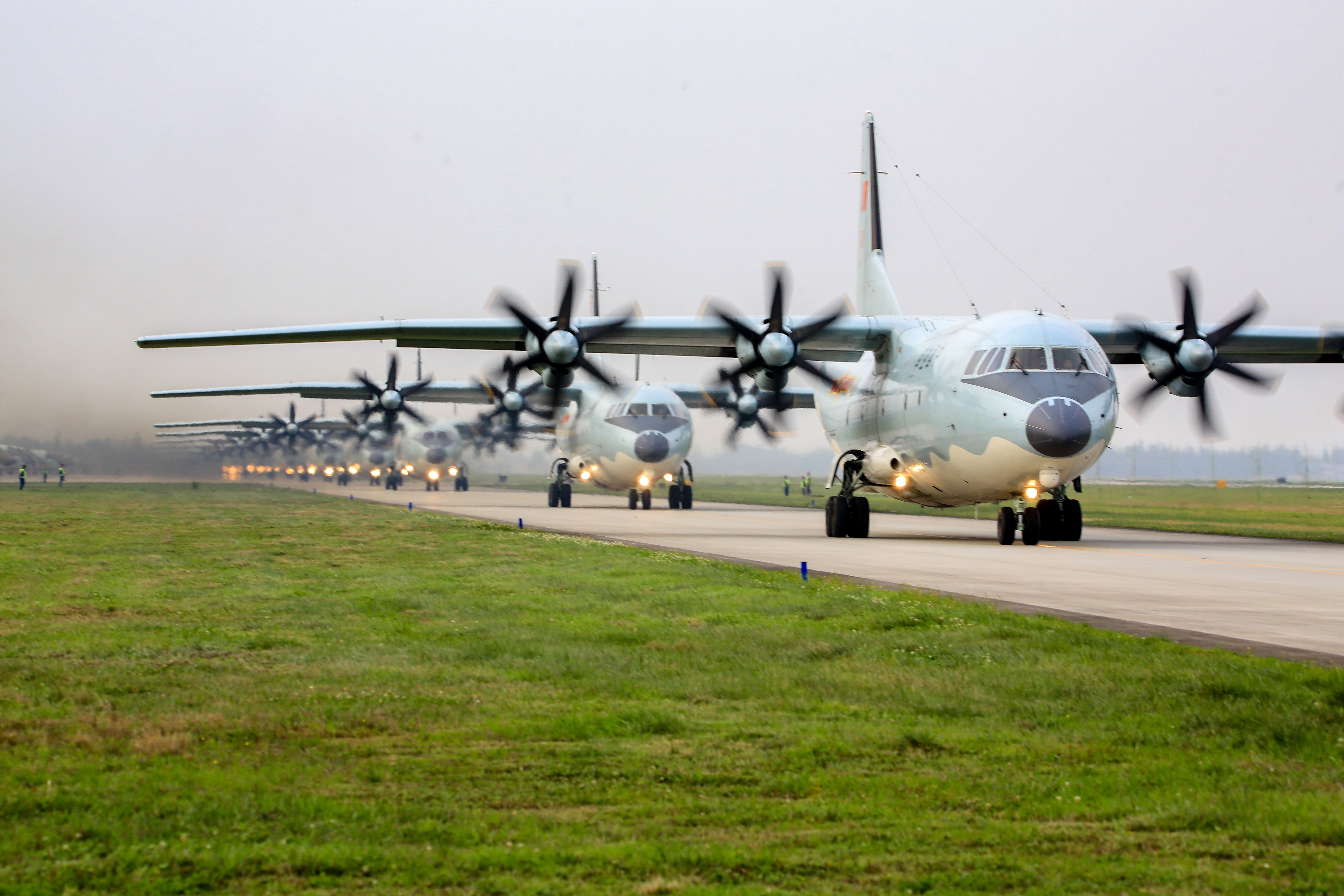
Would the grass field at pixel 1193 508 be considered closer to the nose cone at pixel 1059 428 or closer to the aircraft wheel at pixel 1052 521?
the aircraft wheel at pixel 1052 521

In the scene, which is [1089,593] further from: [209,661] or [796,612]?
[209,661]

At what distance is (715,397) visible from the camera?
4441cm

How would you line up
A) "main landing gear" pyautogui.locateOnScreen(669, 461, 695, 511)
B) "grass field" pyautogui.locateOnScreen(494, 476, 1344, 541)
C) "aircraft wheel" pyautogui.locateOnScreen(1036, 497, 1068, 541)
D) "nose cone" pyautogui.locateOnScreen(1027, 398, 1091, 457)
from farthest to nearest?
"main landing gear" pyautogui.locateOnScreen(669, 461, 695, 511), "grass field" pyautogui.locateOnScreen(494, 476, 1344, 541), "aircraft wheel" pyautogui.locateOnScreen(1036, 497, 1068, 541), "nose cone" pyautogui.locateOnScreen(1027, 398, 1091, 457)

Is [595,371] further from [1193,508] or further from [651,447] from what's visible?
[1193,508]

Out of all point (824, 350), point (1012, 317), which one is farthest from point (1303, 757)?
point (824, 350)

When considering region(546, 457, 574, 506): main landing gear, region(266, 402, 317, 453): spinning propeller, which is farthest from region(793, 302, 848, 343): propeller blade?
region(266, 402, 317, 453): spinning propeller

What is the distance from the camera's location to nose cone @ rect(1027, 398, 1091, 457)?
2055cm

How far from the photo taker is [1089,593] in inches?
523

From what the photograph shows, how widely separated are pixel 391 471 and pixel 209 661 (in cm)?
7956

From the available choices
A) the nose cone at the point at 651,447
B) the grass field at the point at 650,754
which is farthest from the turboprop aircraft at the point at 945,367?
the grass field at the point at 650,754

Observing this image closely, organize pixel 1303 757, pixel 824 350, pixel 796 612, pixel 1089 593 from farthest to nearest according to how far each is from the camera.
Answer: pixel 824 350 < pixel 1089 593 < pixel 796 612 < pixel 1303 757

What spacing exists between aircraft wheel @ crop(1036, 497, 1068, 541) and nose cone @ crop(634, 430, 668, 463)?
17.4m

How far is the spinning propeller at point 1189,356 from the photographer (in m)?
25.2

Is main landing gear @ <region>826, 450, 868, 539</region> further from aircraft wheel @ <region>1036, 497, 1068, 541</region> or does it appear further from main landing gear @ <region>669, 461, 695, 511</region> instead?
main landing gear @ <region>669, 461, 695, 511</region>
